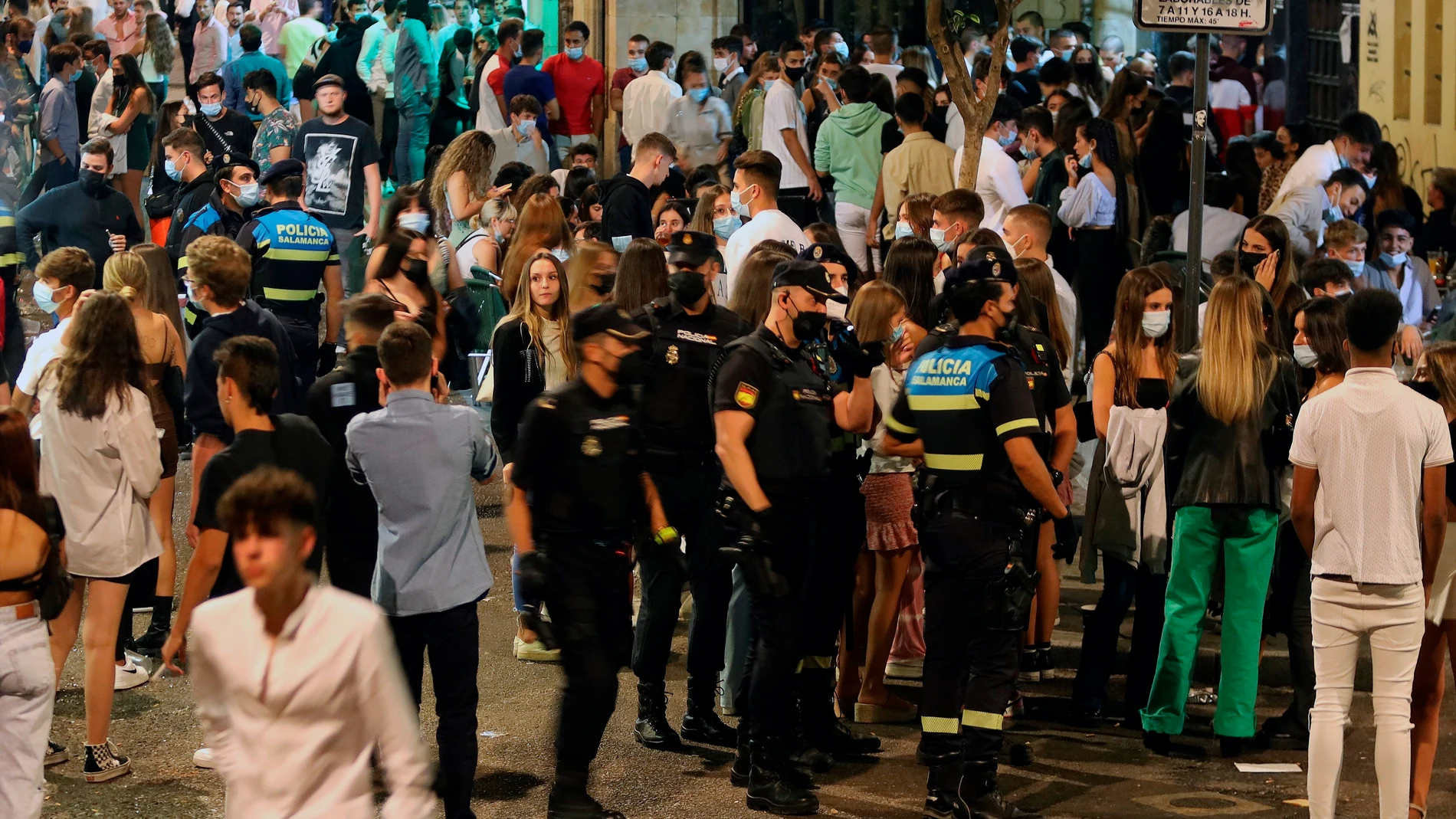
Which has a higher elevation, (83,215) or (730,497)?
(83,215)

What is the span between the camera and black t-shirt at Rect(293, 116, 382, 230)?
1399 cm

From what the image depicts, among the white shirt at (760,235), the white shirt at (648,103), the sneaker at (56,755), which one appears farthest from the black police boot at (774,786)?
the white shirt at (648,103)

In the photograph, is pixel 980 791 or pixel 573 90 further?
pixel 573 90

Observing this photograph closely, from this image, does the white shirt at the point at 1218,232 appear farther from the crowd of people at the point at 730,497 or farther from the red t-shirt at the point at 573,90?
the red t-shirt at the point at 573,90

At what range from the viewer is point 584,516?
6.46 meters

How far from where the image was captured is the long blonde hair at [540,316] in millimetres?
8602

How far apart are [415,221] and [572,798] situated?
16.2 feet

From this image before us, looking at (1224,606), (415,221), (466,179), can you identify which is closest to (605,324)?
(1224,606)

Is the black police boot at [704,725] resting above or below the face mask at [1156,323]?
below

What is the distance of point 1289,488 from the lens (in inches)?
308

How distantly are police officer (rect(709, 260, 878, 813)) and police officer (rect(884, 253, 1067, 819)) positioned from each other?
1.40 feet

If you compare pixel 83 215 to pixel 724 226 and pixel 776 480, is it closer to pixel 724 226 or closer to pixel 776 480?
pixel 724 226

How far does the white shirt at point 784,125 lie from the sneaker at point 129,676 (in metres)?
8.07

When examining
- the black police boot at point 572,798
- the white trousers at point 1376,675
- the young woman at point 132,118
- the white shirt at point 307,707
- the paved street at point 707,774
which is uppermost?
the young woman at point 132,118
